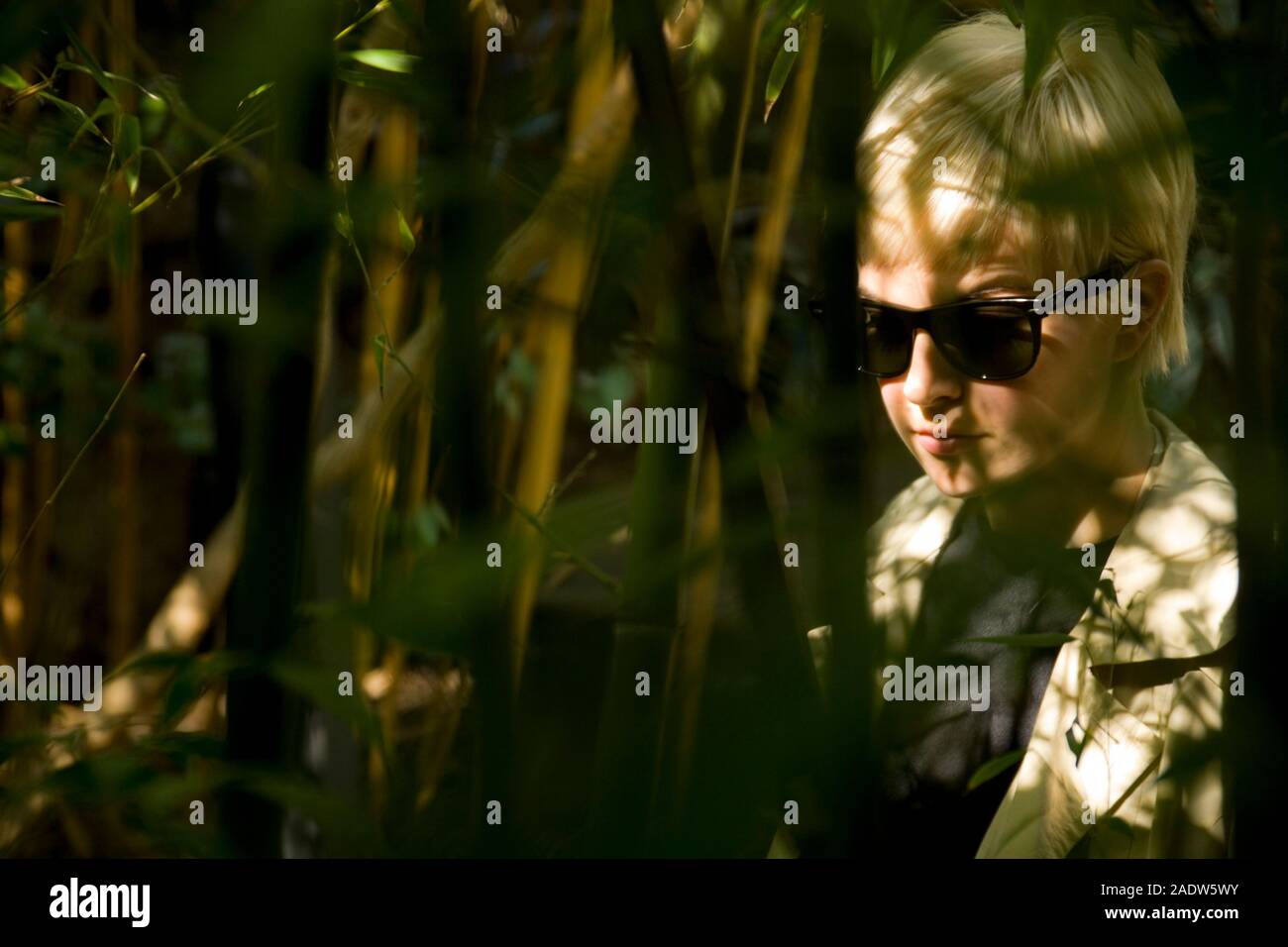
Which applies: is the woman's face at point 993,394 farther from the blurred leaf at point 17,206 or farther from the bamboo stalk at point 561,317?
the blurred leaf at point 17,206

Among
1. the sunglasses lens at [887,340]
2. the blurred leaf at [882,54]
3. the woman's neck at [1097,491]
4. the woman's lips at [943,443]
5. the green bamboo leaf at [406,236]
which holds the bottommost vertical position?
the woman's neck at [1097,491]

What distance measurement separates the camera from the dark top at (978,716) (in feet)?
1.92

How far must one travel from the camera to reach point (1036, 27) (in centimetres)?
39

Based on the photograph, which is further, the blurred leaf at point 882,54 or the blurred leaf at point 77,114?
the blurred leaf at point 77,114

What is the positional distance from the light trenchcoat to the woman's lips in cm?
6

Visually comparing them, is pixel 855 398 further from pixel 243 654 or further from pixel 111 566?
pixel 111 566

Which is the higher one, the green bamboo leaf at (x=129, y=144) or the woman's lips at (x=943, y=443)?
the green bamboo leaf at (x=129, y=144)

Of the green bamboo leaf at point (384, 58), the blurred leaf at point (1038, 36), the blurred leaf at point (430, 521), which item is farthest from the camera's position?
the blurred leaf at point (430, 521)

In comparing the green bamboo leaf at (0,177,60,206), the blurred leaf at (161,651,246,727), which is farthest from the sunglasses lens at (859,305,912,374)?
the green bamboo leaf at (0,177,60,206)

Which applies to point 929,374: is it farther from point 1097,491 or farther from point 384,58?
point 384,58

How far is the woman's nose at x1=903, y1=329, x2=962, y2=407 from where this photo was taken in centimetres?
60

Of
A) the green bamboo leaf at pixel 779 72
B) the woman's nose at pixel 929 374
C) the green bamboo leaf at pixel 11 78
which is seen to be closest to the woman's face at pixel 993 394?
the woman's nose at pixel 929 374
